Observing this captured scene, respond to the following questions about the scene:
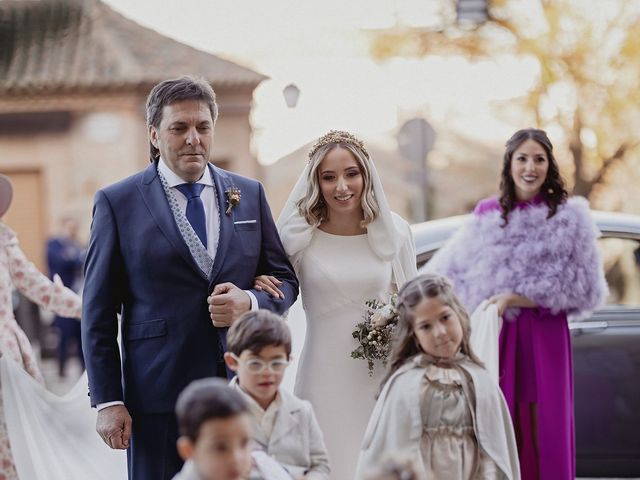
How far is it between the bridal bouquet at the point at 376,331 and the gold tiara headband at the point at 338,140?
0.66m

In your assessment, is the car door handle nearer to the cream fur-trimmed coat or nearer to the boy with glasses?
the cream fur-trimmed coat

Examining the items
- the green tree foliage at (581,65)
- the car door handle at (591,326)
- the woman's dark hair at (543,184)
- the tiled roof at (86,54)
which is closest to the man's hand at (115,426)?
the woman's dark hair at (543,184)

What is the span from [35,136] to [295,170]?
4.45m

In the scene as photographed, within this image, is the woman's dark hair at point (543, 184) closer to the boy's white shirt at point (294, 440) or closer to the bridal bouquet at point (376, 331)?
the bridal bouquet at point (376, 331)

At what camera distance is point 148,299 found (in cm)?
479

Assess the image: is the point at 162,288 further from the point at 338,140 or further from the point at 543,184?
the point at 543,184

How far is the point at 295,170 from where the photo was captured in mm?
21094

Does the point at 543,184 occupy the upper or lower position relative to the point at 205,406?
upper

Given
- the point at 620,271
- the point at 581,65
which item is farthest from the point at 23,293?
the point at 581,65

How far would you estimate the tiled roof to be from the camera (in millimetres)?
22062

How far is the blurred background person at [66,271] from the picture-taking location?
14.5 metres

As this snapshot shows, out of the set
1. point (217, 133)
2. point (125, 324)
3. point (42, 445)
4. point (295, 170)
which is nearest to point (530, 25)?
point (295, 170)

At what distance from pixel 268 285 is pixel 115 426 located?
0.77 metres

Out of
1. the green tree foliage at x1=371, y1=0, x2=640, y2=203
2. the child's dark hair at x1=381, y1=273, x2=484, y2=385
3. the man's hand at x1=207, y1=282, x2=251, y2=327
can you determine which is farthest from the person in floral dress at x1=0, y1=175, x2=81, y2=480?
the green tree foliage at x1=371, y1=0, x2=640, y2=203
